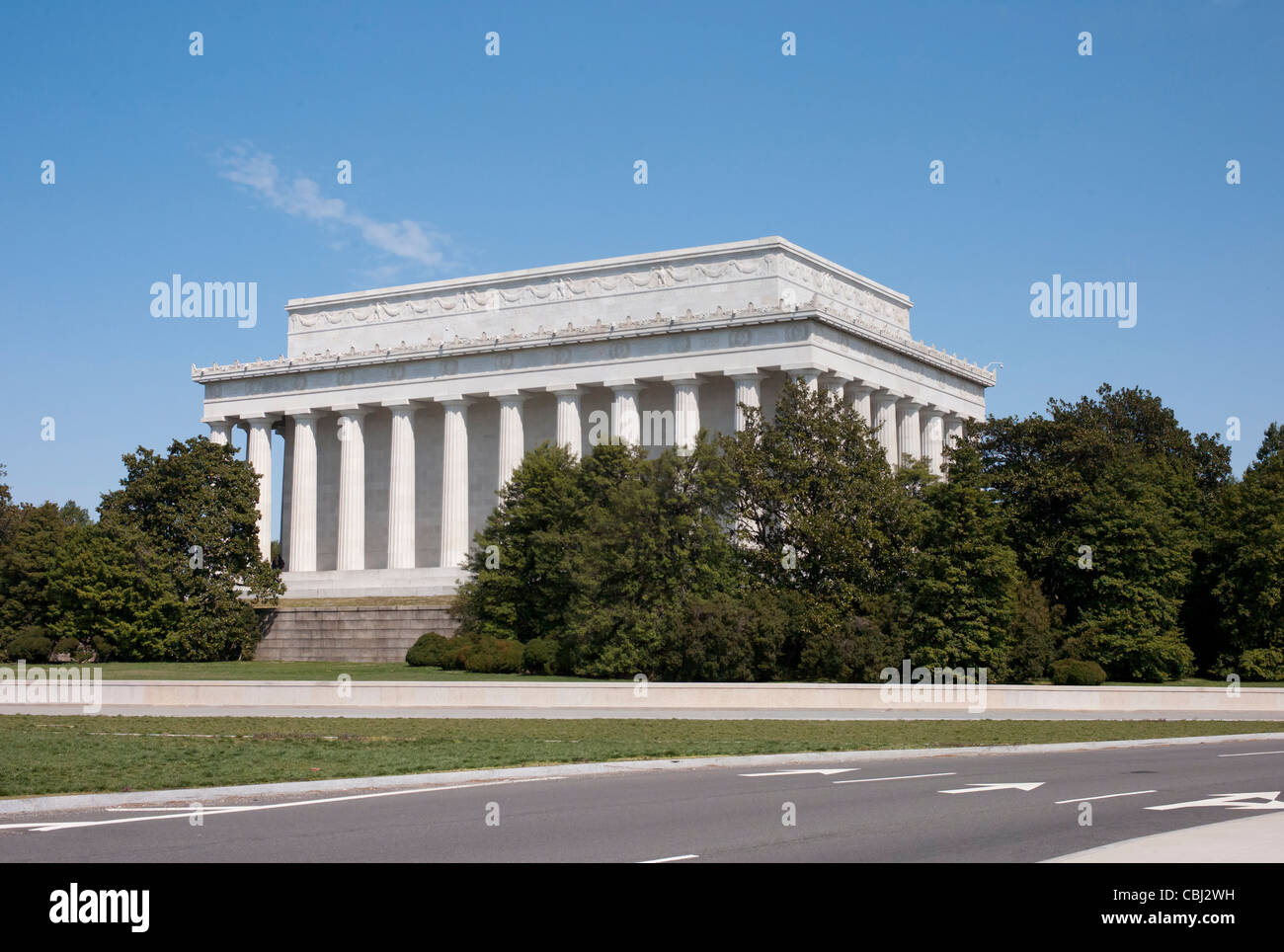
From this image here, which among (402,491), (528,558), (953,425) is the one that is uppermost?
(953,425)

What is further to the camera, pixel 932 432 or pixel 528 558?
pixel 932 432

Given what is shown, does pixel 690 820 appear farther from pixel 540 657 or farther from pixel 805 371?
pixel 805 371

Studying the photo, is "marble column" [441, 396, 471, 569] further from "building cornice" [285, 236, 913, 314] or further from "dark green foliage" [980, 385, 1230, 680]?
"dark green foliage" [980, 385, 1230, 680]

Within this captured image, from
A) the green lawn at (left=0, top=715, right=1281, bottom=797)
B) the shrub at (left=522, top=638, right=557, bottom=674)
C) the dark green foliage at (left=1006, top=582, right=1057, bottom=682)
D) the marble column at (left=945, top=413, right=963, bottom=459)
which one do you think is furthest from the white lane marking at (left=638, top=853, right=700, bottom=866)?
the marble column at (left=945, top=413, right=963, bottom=459)

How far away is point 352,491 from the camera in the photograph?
102562 mm

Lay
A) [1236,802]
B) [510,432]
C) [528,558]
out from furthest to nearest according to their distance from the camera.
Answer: [510,432]
[528,558]
[1236,802]

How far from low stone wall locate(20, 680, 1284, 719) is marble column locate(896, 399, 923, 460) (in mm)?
50115

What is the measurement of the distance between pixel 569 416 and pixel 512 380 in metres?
5.24

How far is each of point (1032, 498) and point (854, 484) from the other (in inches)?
444

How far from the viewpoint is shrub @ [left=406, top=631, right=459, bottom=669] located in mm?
64125

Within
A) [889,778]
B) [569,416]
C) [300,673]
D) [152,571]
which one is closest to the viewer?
[889,778]

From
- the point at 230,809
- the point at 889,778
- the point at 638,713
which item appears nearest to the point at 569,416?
the point at 638,713

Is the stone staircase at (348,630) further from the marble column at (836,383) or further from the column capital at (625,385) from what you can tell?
the marble column at (836,383)
